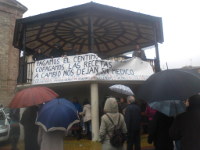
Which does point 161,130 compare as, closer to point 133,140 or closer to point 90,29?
point 133,140

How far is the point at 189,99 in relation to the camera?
4.28 meters

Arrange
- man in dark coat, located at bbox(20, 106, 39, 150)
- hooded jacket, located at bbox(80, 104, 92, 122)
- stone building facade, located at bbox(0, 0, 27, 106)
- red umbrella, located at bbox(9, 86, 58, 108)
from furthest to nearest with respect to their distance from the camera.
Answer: stone building facade, located at bbox(0, 0, 27, 106) → hooded jacket, located at bbox(80, 104, 92, 122) → man in dark coat, located at bbox(20, 106, 39, 150) → red umbrella, located at bbox(9, 86, 58, 108)

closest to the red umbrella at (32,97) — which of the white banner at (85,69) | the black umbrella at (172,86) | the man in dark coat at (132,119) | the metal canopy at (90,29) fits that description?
the black umbrella at (172,86)

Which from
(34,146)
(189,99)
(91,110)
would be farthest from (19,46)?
(189,99)

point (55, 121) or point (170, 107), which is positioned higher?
point (170, 107)

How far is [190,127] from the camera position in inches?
162

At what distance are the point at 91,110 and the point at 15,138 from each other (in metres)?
3.29

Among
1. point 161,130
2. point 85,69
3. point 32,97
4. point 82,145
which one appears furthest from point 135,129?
point 85,69

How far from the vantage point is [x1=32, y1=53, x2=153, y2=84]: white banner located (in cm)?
1177

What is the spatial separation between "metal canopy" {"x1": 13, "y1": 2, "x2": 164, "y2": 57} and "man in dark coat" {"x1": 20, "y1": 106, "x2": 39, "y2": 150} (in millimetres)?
6751

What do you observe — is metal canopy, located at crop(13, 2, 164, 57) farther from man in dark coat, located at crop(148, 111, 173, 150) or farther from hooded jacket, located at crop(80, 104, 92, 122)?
man in dark coat, located at crop(148, 111, 173, 150)

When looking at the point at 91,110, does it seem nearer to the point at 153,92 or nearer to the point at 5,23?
the point at 153,92

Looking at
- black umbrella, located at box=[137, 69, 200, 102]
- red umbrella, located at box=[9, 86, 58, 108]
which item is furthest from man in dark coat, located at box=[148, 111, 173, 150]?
red umbrella, located at box=[9, 86, 58, 108]

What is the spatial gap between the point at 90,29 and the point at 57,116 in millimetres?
8386
